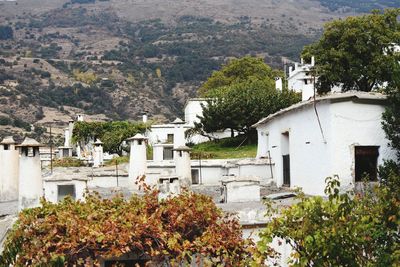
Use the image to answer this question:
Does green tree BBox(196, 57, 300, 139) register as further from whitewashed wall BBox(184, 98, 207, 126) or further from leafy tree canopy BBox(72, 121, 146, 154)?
leafy tree canopy BBox(72, 121, 146, 154)

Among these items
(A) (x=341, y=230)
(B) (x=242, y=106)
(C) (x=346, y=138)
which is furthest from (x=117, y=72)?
(A) (x=341, y=230)

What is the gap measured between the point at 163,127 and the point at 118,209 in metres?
39.7

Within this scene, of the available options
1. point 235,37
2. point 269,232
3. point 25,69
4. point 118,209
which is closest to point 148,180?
point 118,209

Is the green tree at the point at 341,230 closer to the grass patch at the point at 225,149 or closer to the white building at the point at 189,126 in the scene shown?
the grass patch at the point at 225,149

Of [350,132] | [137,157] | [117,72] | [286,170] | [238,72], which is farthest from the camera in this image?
[117,72]

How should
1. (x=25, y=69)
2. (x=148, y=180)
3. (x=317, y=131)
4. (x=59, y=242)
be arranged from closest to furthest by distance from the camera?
(x=59, y=242) < (x=317, y=131) < (x=148, y=180) < (x=25, y=69)

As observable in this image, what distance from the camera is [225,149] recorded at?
42.2 m

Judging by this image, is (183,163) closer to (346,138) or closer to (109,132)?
(346,138)

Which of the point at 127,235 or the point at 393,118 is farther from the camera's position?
the point at 393,118

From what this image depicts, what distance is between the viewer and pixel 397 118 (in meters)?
16.8

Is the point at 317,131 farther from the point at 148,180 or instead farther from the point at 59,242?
the point at 59,242

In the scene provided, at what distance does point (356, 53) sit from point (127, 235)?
86.9 ft

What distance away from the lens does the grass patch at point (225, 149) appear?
1447 inches

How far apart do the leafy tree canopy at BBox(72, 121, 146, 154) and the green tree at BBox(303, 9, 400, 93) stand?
2143cm
